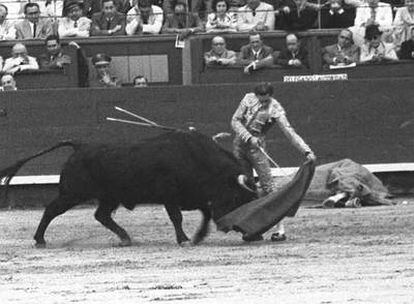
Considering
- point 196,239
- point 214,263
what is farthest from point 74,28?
point 214,263

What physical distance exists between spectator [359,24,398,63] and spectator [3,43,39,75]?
3804 millimetres

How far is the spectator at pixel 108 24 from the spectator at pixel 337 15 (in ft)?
7.73

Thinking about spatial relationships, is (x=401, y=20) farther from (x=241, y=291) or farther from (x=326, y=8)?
(x=241, y=291)

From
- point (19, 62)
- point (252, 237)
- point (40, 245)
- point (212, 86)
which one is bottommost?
point (40, 245)

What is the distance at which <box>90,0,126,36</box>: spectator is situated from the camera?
57.5 feet

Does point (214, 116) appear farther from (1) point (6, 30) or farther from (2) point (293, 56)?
(1) point (6, 30)

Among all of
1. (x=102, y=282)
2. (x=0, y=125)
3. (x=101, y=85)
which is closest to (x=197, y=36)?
(x=101, y=85)

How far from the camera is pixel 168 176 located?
12.7 metres

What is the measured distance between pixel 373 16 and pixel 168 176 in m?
5.04

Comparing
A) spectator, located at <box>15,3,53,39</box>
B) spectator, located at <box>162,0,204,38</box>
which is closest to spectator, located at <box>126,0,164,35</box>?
spectator, located at <box>162,0,204,38</box>

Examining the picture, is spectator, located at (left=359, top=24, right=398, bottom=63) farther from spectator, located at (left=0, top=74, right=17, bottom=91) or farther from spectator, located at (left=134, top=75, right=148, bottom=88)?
spectator, located at (left=0, top=74, right=17, bottom=91)

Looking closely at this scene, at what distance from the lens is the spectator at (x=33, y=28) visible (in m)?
17.5

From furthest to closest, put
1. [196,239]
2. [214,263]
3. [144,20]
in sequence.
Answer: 1. [144,20]
2. [196,239]
3. [214,263]

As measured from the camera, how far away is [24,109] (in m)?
17.4
